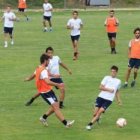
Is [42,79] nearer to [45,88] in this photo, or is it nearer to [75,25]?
[45,88]

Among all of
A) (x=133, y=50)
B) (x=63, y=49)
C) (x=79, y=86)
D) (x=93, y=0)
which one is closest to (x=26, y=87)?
(x=79, y=86)

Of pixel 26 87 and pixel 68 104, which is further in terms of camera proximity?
pixel 26 87

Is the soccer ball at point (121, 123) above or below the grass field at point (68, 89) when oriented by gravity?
above

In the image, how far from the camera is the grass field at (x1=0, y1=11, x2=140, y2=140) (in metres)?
14.9

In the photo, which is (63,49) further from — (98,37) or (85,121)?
(85,121)

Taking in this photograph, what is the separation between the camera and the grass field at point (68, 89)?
14891 mm

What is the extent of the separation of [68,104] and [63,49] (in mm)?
12319

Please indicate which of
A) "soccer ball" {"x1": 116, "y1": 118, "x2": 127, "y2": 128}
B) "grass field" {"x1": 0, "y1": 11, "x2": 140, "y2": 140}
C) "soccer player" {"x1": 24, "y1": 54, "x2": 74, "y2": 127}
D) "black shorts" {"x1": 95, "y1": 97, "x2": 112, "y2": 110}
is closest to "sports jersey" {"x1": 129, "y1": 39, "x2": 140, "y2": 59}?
"grass field" {"x1": 0, "y1": 11, "x2": 140, "y2": 140}

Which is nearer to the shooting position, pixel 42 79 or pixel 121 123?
pixel 42 79

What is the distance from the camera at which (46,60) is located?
49.0 feet

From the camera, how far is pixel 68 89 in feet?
66.9

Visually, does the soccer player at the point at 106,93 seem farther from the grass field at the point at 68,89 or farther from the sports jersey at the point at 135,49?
the sports jersey at the point at 135,49

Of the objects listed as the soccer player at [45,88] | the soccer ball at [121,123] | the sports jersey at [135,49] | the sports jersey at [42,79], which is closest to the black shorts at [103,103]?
the soccer ball at [121,123]

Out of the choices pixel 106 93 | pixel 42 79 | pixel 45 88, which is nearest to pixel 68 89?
pixel 106 93
